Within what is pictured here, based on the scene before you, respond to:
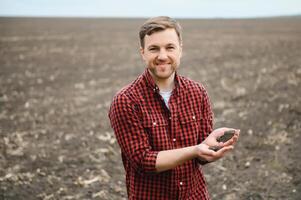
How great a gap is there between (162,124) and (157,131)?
5 cm

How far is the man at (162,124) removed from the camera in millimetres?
2068

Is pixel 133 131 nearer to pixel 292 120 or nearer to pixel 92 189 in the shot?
pixel 92 189

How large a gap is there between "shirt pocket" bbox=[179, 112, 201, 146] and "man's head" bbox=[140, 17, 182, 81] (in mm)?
240

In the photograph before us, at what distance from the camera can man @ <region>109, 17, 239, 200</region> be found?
6.79 ft

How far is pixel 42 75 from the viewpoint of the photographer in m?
16.1

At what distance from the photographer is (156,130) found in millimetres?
2148

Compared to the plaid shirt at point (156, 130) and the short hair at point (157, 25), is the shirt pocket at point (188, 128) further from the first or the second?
the short hair at point (157, 25)

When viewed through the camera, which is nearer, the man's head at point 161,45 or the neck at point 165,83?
the man's head at point 161,45

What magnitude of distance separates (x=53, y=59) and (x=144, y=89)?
2036cm

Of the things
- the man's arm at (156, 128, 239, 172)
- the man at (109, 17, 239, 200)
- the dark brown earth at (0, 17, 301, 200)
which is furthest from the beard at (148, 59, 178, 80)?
the dark brown earth at (0, 17, 301, 200)

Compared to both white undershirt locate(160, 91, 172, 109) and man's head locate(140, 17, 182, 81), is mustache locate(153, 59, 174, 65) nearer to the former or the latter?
man's head locate(140, 17, 182, 81)

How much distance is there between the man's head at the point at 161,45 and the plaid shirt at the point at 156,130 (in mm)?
80

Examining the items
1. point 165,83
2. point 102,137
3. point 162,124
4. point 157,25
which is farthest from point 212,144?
point 102,137

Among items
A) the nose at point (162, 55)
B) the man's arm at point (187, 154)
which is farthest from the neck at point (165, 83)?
the man's arm at point (187, 154)
